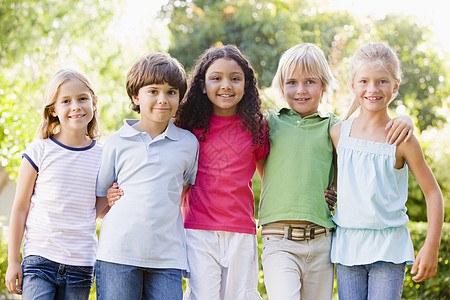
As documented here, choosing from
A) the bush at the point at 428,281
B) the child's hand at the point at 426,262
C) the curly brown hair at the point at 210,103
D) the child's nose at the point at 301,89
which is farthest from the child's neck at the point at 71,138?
the bush at the point at 428,281

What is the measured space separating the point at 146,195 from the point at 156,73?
64 centimetres

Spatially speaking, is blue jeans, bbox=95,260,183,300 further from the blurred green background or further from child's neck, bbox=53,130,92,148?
the blurred green background

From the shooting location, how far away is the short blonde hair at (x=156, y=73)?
2934mm

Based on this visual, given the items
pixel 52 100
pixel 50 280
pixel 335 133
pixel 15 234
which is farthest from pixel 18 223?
pixel 335 133

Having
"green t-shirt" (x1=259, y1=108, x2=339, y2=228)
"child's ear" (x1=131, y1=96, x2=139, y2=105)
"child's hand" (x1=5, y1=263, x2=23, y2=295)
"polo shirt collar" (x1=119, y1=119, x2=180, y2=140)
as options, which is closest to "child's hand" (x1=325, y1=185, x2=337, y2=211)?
"green t-shirt" (x1=259, y1=108, x2=339, y2=228)

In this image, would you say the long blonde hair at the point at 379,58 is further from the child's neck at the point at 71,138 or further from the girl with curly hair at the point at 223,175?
the child's neck at the point at 71,138

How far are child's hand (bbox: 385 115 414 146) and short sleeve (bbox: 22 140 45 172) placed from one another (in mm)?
1799

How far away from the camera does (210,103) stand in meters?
3.19

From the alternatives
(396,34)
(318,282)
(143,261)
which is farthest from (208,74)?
(396,34)

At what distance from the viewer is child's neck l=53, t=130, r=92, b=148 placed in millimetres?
3023

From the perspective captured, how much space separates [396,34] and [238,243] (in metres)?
15.2

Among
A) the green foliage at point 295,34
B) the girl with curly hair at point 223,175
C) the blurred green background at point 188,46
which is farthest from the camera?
the green foliage at point 295,34

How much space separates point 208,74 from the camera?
3127 millimetres

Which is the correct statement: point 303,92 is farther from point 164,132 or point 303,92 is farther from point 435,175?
point 435,175
